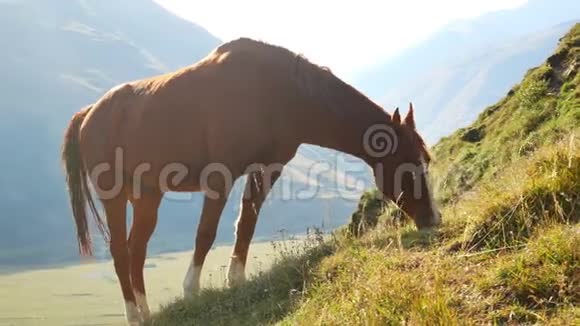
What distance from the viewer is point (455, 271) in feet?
15.9

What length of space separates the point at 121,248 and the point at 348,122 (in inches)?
161

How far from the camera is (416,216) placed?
25.4 ft

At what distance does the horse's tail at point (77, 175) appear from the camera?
419 inches

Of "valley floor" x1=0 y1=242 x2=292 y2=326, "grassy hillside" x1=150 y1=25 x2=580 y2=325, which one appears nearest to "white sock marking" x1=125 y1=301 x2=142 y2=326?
"grassy hillside" x1=150 y1=25 x2=580 y2=325

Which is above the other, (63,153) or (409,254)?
(409,254)

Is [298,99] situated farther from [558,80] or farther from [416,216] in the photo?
[558,80]

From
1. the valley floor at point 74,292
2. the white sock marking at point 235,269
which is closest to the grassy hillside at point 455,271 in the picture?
the white sock marking at point 235,269

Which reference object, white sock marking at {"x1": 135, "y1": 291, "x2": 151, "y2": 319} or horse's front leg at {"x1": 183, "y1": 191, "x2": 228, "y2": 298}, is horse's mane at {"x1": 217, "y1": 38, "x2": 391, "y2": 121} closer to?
horse's front leg at {"x1": 183, "y1": 191, "x2": 228, "y2": 298}

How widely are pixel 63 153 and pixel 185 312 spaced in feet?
14.7

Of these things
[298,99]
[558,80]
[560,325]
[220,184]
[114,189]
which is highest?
[558,80]

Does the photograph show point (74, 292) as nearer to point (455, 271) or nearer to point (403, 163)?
point (403, 163)

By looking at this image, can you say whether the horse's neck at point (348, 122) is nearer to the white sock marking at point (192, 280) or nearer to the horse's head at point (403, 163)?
the horse's head at point (403, 163)

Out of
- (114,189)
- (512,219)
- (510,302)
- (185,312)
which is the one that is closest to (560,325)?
(510,302)

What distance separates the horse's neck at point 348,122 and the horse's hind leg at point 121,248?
10.8ft
